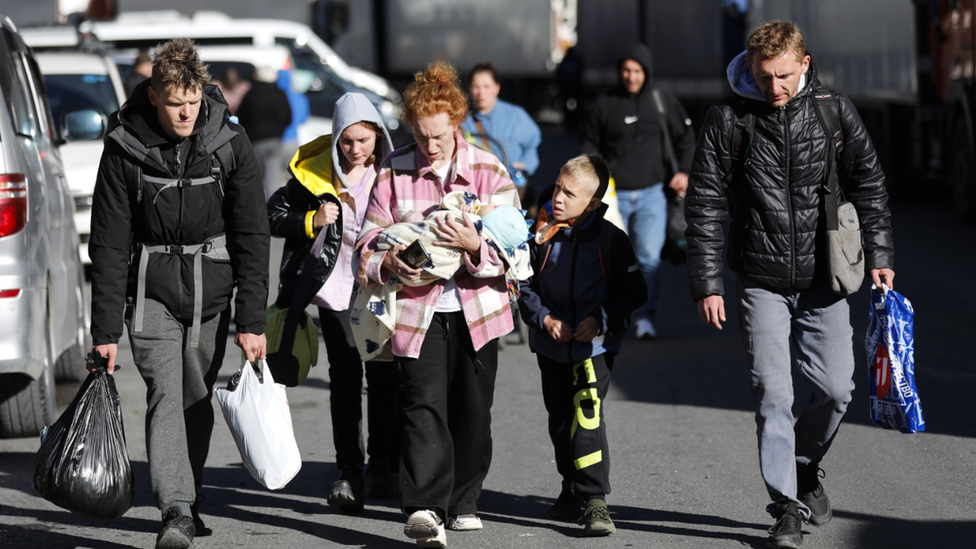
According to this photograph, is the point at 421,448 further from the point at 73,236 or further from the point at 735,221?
the point at 73,236

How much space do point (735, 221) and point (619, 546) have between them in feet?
4.13

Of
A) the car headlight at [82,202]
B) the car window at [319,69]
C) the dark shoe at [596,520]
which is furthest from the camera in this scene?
the car window at [319,69]

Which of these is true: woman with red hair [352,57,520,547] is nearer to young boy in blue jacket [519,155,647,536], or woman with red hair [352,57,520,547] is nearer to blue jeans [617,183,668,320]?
young boy in blue jacket [519,155,647,536]

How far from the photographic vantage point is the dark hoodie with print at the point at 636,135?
8.91 metres

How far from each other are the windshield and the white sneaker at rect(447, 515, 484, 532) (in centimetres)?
783

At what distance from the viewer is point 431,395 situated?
482cm

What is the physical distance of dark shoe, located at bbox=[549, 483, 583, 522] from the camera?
17.1ft

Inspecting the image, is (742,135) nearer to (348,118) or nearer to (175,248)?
(348,118)

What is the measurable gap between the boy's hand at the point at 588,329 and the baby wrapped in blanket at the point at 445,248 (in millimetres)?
294

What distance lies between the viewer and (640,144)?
8906mm

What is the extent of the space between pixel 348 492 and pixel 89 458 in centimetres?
118

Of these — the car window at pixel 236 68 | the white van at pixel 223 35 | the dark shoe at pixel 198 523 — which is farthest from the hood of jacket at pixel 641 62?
the white van at pixel 223 35

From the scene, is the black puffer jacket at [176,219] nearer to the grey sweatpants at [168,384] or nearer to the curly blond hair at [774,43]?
the grey sweatpants at [168,384]

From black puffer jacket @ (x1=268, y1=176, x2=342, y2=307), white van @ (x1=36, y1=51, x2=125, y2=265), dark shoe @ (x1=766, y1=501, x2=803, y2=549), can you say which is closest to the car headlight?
white van @ (x1=36, y1=51, x2=125, y2=265)
